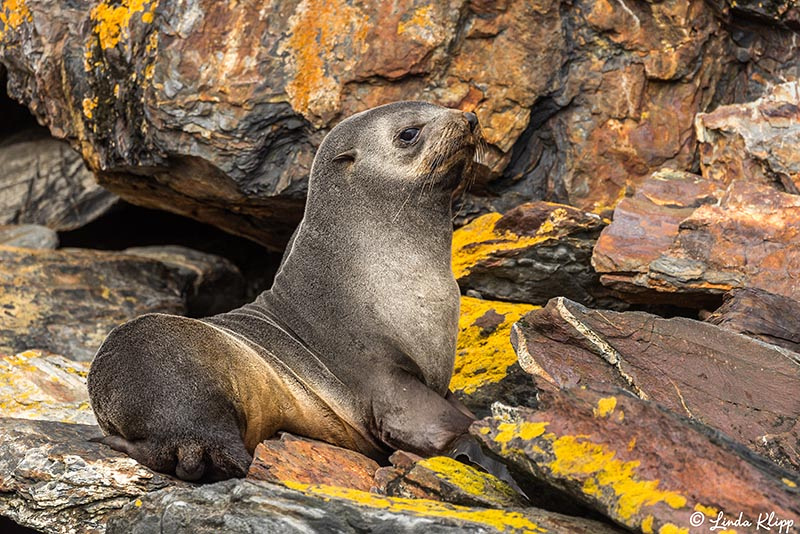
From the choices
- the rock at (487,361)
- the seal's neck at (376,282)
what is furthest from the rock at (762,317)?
the seal's neck at (376,282)

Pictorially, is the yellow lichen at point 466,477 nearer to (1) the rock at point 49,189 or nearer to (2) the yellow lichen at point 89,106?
(2) the yellow lichen at point 89,106

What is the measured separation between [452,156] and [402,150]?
0.96 feet

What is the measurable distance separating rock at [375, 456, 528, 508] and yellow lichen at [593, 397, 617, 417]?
0.56 meters

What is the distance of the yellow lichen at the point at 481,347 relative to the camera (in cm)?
654

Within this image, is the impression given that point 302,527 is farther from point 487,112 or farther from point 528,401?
point 487,112

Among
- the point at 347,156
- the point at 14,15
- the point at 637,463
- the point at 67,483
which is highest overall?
the point at 14,15

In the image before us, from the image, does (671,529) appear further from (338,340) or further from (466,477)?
(338,340)

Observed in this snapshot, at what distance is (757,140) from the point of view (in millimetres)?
7547

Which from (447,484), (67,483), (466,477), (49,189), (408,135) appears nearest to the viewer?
(447,484)

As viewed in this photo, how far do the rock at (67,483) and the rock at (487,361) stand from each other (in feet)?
6.74

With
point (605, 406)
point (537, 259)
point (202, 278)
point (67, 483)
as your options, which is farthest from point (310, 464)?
point (202, 278)

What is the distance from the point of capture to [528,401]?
244 inches

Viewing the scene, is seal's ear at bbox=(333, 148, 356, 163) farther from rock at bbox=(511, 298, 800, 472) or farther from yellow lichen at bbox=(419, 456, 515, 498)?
yellow lichen at bbox=(419, 456, 515, 498)

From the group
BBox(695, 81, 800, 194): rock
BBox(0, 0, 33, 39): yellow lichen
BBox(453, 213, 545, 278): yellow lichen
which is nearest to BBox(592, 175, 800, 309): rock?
BBox(695, 81, 800, 194): rock
